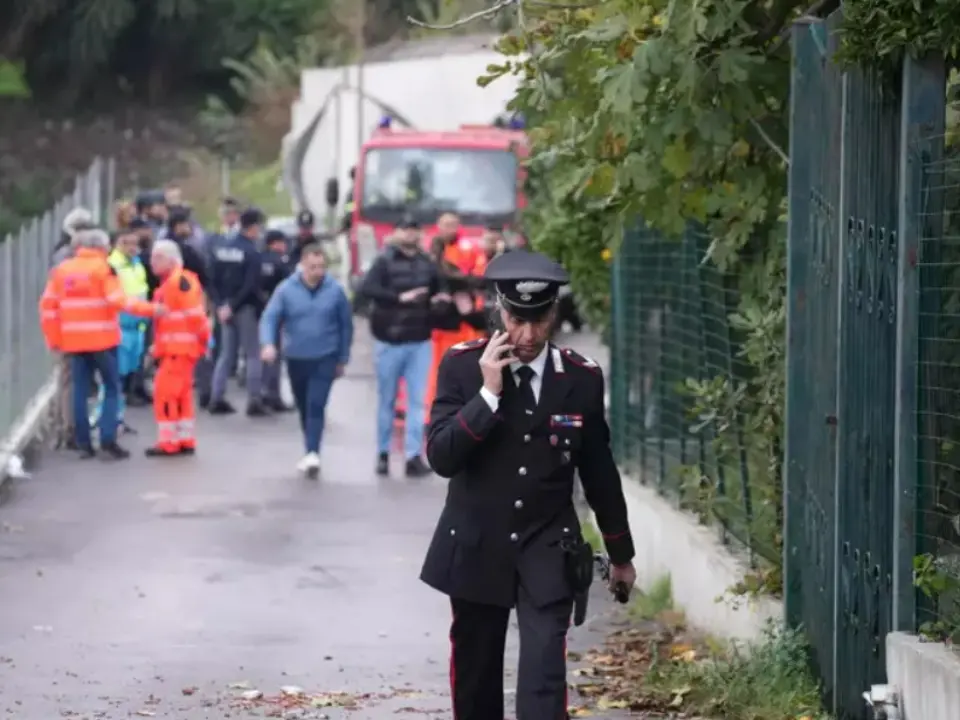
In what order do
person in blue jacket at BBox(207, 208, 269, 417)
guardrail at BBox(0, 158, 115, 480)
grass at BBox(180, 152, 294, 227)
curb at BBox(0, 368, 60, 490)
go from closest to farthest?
curb at BBox(0, 368, 60, 490) < guardrail at BBox(0, 158, 115, 480) < person in blue jacket at BBox(207, 208, 269, 417) < grass at BBox(180, 152, 294, 227)

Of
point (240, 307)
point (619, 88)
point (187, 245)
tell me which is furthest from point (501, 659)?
point (240, 307)

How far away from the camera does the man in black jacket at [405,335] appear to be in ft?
57.2

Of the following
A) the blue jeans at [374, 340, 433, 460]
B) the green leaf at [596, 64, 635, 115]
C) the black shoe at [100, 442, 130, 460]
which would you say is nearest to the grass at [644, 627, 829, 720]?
the green leaf at [596, 64, 635, 115]

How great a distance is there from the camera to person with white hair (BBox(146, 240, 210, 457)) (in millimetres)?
18516

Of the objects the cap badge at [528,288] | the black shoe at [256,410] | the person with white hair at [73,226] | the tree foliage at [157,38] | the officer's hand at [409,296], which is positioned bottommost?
the black shoe at [256,410]

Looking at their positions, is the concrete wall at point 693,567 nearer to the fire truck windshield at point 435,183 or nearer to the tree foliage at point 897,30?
the tree foliage at point 897,30

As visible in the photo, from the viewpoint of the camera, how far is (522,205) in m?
32.2

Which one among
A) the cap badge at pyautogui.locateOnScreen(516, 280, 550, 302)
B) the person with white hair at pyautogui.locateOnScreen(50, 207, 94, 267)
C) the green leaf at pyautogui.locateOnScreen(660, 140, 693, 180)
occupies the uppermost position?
the green leaf at pyautogui.locateOnScreen(660, 140, 693, 180)

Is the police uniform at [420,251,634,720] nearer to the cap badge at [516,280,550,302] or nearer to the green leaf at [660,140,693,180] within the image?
the cap badge at [516,280,550,302]

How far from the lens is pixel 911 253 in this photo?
702 cm

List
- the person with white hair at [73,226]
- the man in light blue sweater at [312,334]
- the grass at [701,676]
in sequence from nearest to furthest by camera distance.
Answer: the grass at [701,676], the man in light blue sweater at [312,334], the person with white hair at [73,226]

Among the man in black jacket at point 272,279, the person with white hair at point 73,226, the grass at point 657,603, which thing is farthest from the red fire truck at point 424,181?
the grass at point 657,603

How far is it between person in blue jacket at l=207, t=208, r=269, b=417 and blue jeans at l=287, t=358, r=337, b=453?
14.6 ft

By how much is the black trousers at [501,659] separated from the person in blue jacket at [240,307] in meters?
14.8
